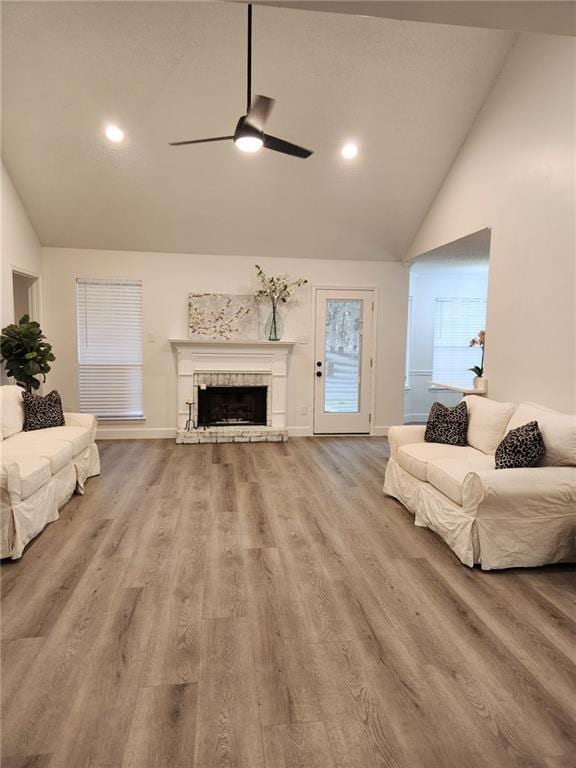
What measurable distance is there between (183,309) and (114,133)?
2251mm

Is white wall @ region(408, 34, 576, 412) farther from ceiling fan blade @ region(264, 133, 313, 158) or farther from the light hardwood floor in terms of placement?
ceiling fan blade @ region(264, 133, 313, 158)

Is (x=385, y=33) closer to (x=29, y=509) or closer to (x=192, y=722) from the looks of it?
(x=29, y=509)

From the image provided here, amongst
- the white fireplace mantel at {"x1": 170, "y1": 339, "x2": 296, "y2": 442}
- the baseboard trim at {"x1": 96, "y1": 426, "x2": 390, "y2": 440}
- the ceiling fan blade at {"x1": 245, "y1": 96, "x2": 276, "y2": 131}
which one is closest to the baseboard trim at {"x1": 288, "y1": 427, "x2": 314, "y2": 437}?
the white fireplace mantel at {"x1": 170, "y1": 339, "x2": 296, "y2": 442}

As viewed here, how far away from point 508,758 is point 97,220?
611 centimetres

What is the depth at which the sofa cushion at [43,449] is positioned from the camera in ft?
11.8

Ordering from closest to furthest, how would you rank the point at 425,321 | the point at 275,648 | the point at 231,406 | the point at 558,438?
the point at 275,648, the point at 558,438, the point at 231,406, the point at 425,321

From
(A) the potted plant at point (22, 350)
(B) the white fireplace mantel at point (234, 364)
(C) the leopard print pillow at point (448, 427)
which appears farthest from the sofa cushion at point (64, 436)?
(C) the leopard print pillow at point (448, 427)

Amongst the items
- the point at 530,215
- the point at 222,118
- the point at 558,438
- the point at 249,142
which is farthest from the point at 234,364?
the point at 558,438

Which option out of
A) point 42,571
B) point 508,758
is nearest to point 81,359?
point 42,571

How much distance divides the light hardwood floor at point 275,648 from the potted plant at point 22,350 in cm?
191

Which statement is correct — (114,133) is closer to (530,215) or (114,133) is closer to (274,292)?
(274,292)

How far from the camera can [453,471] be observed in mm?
3320

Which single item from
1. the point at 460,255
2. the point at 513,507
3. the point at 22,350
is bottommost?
the point at 513,507

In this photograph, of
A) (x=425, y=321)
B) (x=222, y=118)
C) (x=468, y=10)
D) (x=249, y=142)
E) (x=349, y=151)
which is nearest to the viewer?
(x=468, y=10)
